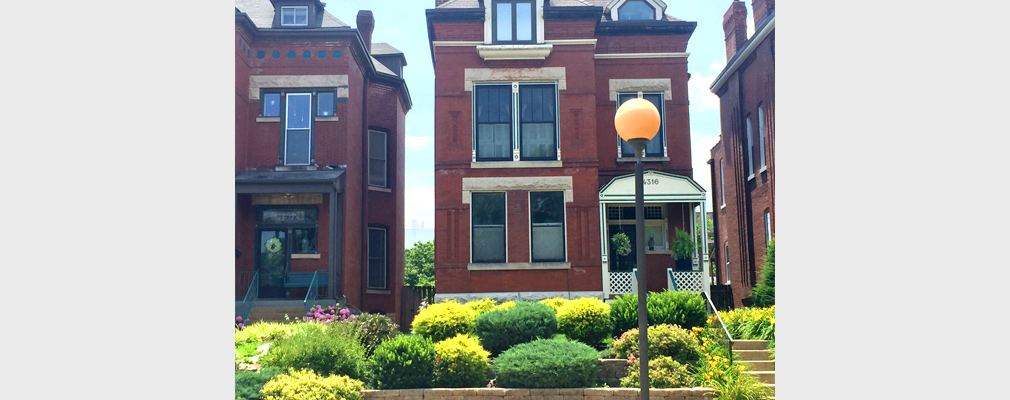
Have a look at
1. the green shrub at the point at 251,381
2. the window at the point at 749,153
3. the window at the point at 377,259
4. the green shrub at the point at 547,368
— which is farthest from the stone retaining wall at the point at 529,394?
the window at the point at 749,153

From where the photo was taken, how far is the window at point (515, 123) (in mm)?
21375

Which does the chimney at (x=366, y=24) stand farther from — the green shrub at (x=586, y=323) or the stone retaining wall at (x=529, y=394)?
the stone retaining wall at (x=529, y=394)

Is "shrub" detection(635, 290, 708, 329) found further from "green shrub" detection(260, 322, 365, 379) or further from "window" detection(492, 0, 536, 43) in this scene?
"window" detection(492, 0, 536, 43)

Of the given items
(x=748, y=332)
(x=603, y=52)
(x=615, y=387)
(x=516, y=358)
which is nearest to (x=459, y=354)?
(x=516, y=358)

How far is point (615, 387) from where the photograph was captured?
13.4 meters

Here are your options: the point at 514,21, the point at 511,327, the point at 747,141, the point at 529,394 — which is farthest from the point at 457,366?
the point at 747,141

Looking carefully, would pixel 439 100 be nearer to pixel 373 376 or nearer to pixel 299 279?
pixel 299 279

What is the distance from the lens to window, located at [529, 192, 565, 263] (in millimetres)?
21016

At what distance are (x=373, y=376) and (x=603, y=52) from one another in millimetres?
13935

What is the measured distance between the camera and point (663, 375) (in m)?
12.7

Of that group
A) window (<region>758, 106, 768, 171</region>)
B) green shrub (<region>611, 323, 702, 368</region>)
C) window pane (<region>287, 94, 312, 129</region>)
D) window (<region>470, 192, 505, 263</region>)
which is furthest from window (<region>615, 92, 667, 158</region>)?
green shrub (<region>611, 323, 702, 368</region>)

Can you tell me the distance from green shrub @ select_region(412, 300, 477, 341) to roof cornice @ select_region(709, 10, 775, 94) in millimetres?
13163

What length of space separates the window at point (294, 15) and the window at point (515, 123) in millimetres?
5846

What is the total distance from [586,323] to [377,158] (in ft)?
40.6
